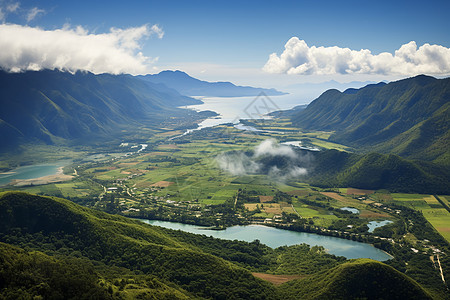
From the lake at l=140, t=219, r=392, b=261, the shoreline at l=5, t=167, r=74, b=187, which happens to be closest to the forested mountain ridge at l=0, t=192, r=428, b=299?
the lake at l=140, t=219, r=392, b=261

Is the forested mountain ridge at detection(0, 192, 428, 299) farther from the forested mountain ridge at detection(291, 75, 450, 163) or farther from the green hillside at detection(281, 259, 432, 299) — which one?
the forested mountain ridge at detection(291, 75, 450, 163)

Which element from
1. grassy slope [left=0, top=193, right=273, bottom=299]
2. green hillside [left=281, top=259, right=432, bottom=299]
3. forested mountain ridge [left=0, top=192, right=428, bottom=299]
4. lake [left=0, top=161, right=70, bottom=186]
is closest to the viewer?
forested mountain ridge [left=0, top=192, right=428, bottom=299]

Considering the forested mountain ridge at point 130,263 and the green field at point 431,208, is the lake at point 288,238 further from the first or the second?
the green field at point 431,208

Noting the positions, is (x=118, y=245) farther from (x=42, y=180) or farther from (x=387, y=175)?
(x=387, y=175)

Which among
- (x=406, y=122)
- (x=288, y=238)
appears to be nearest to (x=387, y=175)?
(x=288, y=238)

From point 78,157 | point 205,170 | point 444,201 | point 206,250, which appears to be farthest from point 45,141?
point 444,201
